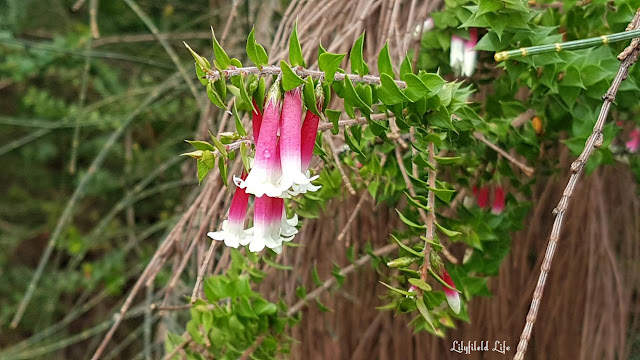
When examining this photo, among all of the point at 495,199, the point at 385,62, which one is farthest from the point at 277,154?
the point at 495,199

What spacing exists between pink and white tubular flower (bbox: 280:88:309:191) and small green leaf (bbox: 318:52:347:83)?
0.08 ft

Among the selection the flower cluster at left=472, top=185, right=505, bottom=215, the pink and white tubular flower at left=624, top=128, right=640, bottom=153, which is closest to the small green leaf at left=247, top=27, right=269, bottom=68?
the flower cluster at left=472, top=185, right=505, bottom=215

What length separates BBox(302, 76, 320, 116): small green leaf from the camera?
0.46 meters

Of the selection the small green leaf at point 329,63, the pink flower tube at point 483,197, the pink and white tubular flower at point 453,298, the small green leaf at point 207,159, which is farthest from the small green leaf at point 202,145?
the pink flower tube at point 483,197

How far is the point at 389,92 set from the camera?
0.50 metres

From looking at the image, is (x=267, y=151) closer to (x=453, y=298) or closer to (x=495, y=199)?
(x=453, y=298)

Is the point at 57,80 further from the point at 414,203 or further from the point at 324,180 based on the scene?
the point at 414,203

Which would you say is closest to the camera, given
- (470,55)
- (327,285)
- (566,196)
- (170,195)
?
(566,196)

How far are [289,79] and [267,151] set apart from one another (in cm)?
6

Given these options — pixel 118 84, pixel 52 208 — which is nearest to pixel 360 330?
pixel 118 84

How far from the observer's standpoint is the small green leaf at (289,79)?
0.45 meters

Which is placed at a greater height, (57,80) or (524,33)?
(57,80)

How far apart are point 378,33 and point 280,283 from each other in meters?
0.35

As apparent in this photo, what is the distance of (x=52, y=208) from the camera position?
1795mm
